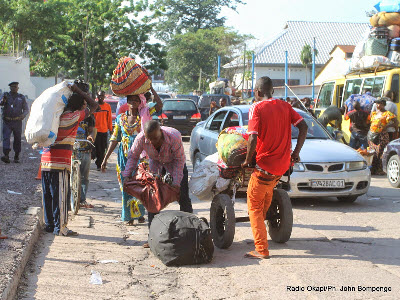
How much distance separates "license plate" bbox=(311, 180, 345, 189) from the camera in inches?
386

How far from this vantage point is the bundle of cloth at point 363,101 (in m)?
14.9

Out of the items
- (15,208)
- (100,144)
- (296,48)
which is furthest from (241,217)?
(296,48)

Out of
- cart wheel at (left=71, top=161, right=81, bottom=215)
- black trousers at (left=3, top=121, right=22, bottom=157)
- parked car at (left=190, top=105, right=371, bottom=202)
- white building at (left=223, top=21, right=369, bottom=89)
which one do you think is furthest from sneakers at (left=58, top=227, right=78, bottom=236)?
white building at (left=223, top=21, right=369, bottom=89)

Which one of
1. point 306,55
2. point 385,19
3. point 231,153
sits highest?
point 385,19

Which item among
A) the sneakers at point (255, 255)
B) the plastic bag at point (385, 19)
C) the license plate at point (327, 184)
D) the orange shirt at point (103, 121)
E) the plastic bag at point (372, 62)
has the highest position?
the plastic bag at point (385, 19)

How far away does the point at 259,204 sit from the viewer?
662 centimetres

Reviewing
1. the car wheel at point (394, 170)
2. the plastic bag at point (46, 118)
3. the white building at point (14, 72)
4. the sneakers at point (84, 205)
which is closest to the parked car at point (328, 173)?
the car wheel at point (394, 170)

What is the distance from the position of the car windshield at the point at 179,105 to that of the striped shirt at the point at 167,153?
60.8ft

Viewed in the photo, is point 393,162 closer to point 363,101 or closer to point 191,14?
point 363,101

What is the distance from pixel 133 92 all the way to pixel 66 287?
2.99 meters

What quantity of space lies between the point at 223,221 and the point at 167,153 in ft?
3.45

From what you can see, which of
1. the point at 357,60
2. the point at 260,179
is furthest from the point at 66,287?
the point at 357,60

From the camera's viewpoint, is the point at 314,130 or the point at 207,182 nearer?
the point at 207,182

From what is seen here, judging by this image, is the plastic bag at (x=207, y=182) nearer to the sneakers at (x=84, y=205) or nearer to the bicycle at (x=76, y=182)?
the bicycle at (x=76, y=182)
